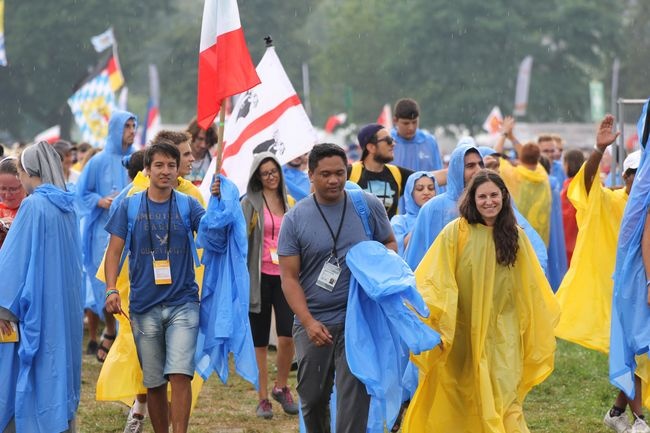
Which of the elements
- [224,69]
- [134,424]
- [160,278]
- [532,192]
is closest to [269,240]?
[134,424]

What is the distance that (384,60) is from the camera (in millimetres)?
62969

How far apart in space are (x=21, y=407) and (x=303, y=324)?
1716mm

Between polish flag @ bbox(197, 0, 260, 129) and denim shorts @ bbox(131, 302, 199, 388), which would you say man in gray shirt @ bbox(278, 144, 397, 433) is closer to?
denim shorts @ bbox(131, 302, 199, 388)

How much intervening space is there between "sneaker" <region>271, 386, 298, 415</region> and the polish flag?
2393 millimetres

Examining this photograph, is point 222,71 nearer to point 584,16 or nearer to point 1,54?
point 1,54

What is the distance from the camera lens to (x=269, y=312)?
1006 cm

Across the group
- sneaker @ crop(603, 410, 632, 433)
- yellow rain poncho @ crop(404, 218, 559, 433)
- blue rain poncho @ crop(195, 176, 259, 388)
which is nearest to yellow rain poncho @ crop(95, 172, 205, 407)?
blue rain poncho @ crop(195, 176, 259, 388)

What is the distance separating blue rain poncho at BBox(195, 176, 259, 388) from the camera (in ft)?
26.6

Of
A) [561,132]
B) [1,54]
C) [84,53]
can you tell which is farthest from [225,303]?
[84,53]

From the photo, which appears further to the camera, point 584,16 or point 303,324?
point 584,16

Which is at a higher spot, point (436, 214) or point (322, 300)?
point (436, 214)

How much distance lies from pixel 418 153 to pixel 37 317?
16.2ft

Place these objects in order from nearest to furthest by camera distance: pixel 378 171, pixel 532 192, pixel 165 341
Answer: pixel 165 341 → pixel 378 171 → pixel 532 192

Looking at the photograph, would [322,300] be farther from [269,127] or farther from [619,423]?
[269,127]
